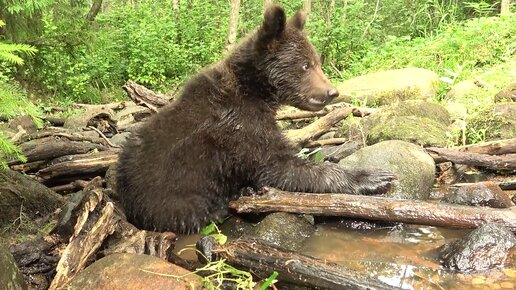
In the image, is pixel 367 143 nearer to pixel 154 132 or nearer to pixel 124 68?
pixel 154 132

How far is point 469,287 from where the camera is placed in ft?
10.4

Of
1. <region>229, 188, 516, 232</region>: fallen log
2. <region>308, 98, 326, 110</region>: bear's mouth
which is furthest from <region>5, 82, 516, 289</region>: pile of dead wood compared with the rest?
<region>308, 98, 326, 110</region>: bear's mouth

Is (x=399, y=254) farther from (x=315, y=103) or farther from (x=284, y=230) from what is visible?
(x=315, y=103)

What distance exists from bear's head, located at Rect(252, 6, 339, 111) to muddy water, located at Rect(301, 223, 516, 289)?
128 cm

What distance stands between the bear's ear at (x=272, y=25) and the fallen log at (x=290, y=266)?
6.80ft

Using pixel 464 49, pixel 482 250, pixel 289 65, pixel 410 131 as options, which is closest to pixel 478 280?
pixel 482 250

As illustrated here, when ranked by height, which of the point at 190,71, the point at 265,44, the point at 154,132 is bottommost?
the point at 190,71

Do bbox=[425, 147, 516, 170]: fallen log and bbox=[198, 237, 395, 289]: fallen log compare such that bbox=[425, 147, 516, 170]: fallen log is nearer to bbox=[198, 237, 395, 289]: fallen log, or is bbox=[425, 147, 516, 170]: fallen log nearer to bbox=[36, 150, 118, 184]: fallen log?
bbox=[198, 237, 395, 289]: fallen log

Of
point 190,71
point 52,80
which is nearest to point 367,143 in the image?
point 52,80

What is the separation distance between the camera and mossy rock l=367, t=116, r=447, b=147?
6176 mm

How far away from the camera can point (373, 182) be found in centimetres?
471

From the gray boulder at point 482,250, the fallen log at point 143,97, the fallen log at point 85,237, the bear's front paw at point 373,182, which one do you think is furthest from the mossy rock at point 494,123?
the fallen log at point 85,237

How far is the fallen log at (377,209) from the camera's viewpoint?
3.78m

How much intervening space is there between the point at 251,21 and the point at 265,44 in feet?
59.3
